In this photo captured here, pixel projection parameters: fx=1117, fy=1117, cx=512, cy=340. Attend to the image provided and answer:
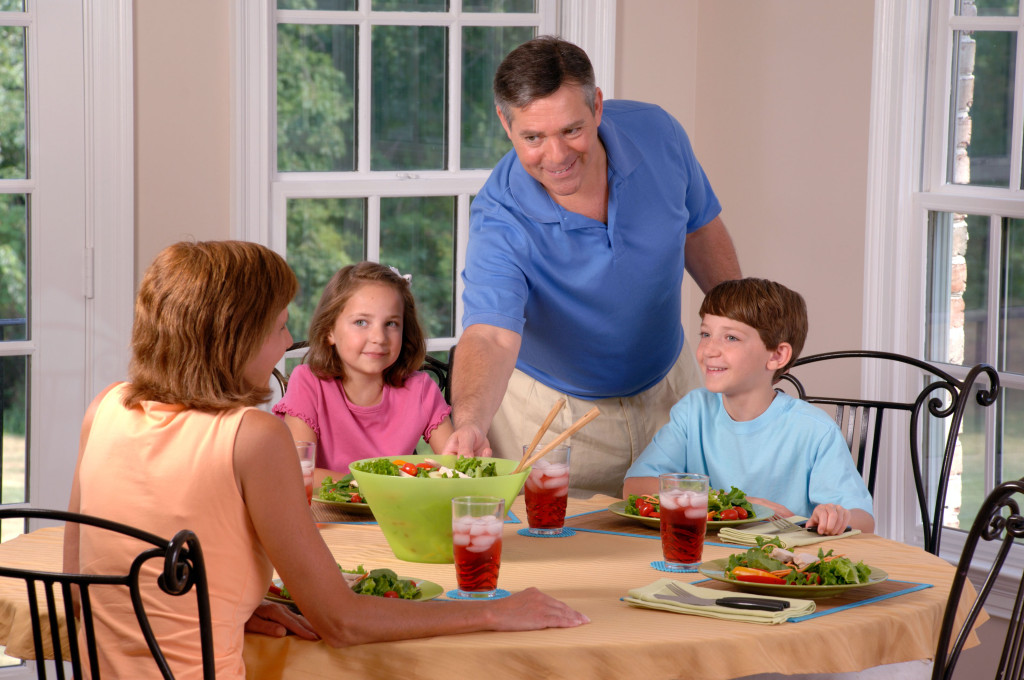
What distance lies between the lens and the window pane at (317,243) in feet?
11.3

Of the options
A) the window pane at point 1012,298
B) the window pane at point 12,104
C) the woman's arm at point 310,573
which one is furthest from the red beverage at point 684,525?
the window pane at point 12,104

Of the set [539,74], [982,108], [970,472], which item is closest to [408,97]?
[539,74]

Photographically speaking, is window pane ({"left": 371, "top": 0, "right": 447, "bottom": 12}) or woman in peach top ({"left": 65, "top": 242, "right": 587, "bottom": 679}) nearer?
woman in peach top ({"left": 65, "top": 242, "right": 587, "bottom": 679})

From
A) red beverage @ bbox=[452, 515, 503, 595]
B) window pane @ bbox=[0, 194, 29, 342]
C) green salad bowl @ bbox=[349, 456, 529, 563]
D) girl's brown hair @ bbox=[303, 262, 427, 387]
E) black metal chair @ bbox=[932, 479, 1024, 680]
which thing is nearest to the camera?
black metal chair @ bbox=[932, 479, 1024, 680]

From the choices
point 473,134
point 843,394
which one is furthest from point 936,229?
point 473,134

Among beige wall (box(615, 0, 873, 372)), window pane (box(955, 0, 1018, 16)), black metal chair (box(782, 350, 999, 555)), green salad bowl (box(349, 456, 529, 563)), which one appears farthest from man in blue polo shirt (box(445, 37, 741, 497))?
window pane (box(955, 0, 1018, 16))

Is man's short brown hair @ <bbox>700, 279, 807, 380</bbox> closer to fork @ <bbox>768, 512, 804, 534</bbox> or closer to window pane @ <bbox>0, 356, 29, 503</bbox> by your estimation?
fork @ <bbox>768, 512, 804, 534</bbox>

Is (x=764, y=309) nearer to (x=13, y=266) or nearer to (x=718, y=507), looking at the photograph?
(x=718, y=507)

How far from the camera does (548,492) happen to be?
1.80 m

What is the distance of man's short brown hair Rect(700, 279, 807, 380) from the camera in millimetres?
2227

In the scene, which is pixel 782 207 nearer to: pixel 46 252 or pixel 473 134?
pixel 473 134

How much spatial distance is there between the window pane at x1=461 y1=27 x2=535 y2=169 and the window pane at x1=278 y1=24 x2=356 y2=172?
378 mm

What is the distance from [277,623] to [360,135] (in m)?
2.36

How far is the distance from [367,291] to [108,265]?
0.94 m
